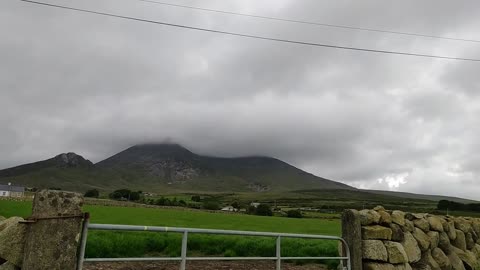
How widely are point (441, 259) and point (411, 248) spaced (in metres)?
1.84

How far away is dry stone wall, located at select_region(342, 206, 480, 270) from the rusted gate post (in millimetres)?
6641

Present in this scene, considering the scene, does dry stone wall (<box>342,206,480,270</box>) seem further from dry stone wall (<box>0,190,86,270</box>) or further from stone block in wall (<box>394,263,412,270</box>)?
dry stone wall (<box>0,190,86,270</box>)

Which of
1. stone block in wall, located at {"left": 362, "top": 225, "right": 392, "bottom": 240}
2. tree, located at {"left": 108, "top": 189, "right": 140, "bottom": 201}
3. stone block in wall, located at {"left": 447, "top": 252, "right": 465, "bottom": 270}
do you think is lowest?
stone block in wall, located at {"left": 447, "top": 252, "right": 465, "bottom": 270}

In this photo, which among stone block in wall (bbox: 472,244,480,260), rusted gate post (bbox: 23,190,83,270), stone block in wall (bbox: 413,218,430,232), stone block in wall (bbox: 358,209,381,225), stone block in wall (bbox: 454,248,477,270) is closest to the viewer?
rusted gate post (bbox: 23,190,83,270)

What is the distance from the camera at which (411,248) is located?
11023 mm

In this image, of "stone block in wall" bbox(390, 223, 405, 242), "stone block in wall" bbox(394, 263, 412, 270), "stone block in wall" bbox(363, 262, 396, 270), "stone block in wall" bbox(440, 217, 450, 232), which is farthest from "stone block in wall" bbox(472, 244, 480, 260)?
"stone block in wall" bbox(363, 262, 396, 270)

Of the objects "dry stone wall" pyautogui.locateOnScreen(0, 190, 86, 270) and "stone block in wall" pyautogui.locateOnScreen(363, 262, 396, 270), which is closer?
"dry stone wall" pyautogui.locateOnScreen(0, 190, 86, 270)

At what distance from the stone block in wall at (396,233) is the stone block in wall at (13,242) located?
8540 mm

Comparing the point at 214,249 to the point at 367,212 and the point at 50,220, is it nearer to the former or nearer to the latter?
the point at 367,212

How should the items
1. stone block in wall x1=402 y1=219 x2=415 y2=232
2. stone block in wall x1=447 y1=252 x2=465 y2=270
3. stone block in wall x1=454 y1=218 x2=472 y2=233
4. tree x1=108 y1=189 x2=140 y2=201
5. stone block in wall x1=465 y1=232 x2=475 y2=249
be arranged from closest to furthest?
stone block in wall x1=402 y1=219 x2=415 y2=232 → stone block in wall x1=447 y1=252 x2=465 y2=270 → stone block in wall x1=454 y1=218 x2=472 y2=233 → stone block in wall x1=465 y1=232 x2=475 y2=249 → tree x1=108 y1=189 x2=140 y2=201

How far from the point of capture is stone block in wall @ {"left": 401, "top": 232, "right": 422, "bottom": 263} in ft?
35.7

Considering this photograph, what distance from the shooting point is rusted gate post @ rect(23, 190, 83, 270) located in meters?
5.48

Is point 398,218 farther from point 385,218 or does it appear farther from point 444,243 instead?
point 444,243

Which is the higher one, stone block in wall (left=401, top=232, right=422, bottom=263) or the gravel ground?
stone block in wall (left=401, top=232, right=422, bottom=263)
